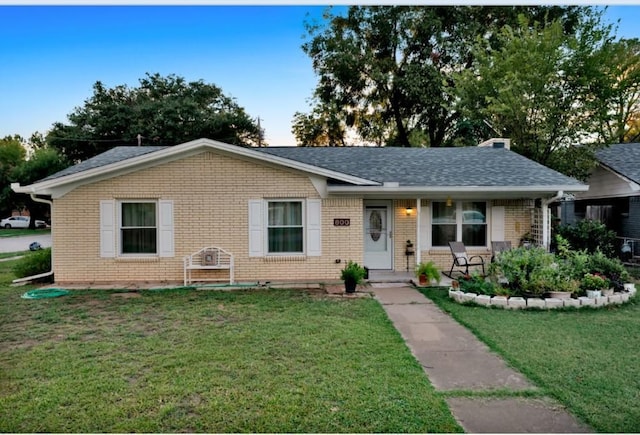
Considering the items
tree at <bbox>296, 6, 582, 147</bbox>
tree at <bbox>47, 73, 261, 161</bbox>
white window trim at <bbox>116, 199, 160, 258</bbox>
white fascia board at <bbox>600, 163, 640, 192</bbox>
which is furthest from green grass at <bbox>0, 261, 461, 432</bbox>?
tree at <bbox>47, 73, 261, 161</bbox>

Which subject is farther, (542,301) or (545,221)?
(545,221)

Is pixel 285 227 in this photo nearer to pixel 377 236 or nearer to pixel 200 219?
pixel 200 219

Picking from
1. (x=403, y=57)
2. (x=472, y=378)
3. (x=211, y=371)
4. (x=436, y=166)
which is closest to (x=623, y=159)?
(x=436, y=166)

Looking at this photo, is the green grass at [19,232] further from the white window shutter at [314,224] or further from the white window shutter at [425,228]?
the white window shutter at [425,228]

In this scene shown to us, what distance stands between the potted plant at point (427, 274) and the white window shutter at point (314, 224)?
2511mm

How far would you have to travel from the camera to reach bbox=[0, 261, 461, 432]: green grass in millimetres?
3527

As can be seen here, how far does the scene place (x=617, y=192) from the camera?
1478 cm

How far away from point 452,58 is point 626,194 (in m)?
15.1

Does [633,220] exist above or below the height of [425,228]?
above

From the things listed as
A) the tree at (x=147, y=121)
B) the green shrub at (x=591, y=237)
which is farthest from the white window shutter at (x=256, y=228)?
the tree at (x=147, y=121)

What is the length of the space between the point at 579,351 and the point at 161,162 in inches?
359

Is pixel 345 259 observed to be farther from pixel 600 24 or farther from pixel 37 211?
pixel 37 211

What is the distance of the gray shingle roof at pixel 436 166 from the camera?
10.5 meters

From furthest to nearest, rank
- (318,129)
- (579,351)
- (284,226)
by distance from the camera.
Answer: (318,129) → (284,226) → (579,351)
